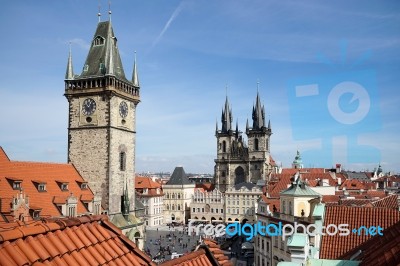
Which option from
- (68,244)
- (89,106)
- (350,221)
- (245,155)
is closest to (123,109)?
(89,106)

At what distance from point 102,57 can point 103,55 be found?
0.67ft

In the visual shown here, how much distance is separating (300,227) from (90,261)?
78.9ft

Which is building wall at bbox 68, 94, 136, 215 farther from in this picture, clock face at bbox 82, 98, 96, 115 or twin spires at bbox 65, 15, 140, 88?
twin spires at bbox 65, 15, 140, 88

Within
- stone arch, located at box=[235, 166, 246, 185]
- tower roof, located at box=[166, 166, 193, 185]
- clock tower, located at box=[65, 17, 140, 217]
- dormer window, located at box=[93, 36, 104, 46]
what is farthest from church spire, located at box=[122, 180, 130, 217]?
stone arch, located at box=[235, 166, 246, 185]

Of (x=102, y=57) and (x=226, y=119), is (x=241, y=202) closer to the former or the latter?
(x=226, y=119)

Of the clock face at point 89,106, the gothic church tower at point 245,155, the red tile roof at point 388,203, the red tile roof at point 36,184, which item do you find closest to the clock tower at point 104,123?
the clock face at point 89,106

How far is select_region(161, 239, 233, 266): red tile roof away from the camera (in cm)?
569

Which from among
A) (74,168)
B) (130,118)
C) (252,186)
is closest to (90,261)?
(74,168)

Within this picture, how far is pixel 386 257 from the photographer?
5508 millimetres

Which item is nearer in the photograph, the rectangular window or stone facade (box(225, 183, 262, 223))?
the rectangular window

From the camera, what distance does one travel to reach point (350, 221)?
1859 cm

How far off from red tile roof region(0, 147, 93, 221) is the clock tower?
2.02m

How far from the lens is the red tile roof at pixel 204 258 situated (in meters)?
5.69

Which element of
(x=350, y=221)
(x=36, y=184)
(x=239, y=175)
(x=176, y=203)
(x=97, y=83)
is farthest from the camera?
(x=239, y=175)
